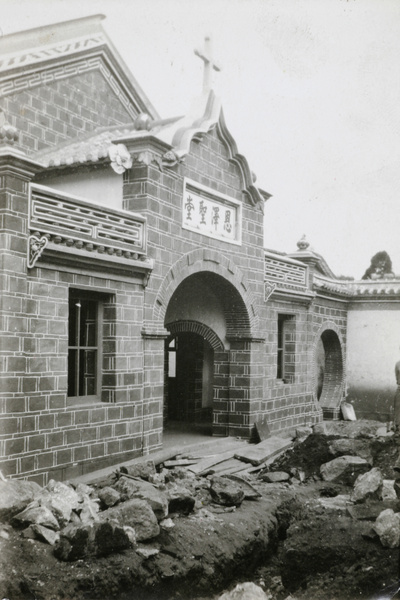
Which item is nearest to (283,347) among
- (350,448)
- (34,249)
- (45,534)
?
(350,448)

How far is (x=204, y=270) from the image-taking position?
11.6 m

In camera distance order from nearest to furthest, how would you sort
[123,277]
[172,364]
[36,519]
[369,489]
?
[36,519], [369,489], [123,277], [172,364]

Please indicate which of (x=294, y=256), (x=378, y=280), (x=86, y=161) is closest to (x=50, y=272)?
(x=86, y=161)

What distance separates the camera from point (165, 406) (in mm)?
14930

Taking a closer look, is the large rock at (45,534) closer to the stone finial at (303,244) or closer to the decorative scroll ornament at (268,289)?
the decorative scroll ornament at (268,289)

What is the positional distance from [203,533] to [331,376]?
38.9 ft

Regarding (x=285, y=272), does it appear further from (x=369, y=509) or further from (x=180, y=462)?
(x=369, y=509)

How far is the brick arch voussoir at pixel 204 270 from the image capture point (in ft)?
34.2

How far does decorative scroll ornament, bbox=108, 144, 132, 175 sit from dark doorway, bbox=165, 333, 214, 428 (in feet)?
19.3

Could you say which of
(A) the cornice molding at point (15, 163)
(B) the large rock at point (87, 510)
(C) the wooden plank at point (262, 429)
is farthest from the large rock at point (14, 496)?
(C) the wooden plank at point (262, 429)

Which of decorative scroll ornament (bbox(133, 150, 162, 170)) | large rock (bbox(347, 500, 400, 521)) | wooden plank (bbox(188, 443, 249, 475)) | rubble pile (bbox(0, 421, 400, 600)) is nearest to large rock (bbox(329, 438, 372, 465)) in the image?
rubble pile (bbox(0, 421, 400, 600))

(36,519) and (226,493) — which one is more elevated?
(36,519)

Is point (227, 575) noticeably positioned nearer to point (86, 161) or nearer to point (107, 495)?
point (107, 495)

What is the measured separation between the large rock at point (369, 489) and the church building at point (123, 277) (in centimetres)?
342
